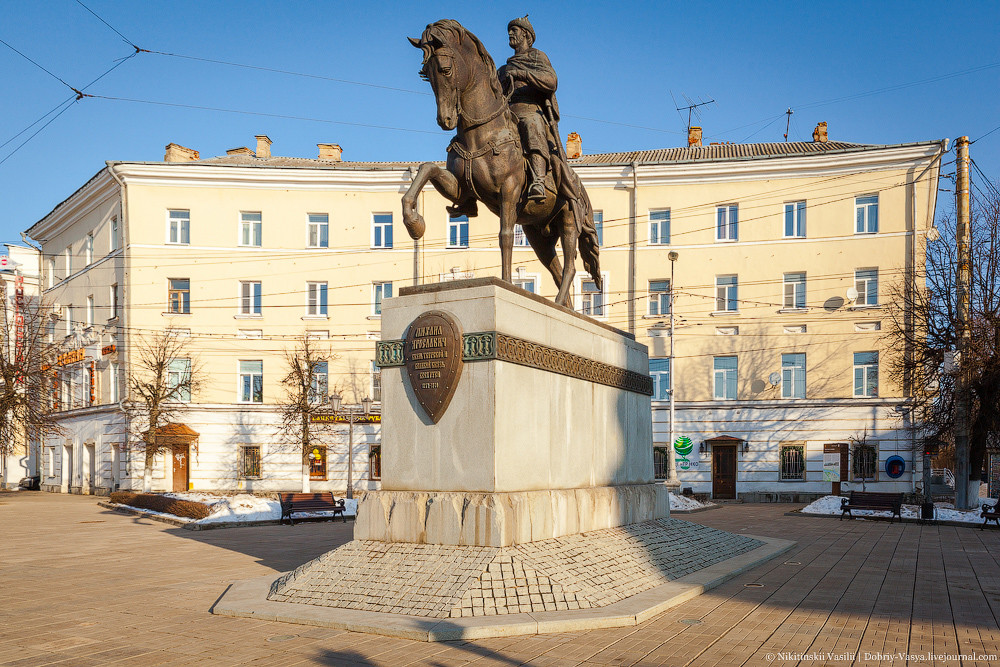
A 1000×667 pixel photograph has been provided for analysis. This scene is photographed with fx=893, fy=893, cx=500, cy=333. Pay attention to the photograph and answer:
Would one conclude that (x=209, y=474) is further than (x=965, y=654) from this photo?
Yes

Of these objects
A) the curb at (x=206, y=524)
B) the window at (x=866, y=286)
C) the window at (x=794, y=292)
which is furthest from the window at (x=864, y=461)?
the curb at (x=206, y=524)

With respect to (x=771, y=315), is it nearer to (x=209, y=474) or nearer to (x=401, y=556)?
(x=209, y=474)

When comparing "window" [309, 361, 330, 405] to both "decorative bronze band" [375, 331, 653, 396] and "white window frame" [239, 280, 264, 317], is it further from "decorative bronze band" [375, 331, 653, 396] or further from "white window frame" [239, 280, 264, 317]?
"decorative bronze band" [375, 331, 653, 396]

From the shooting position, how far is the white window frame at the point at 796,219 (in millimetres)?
37562

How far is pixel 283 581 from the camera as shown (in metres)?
9.48

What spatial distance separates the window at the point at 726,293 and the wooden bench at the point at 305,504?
66.2 ft

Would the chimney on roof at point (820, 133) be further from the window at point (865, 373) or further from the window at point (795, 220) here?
the window at point (865, 373)

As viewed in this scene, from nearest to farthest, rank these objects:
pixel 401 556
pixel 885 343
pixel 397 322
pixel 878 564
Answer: pixel 401 556
pixel 397 322
pixel 878 564
pixel 885 343

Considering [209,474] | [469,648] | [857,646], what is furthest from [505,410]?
[209,474]

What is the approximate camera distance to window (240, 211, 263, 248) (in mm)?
39906

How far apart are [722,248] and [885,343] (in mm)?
7587

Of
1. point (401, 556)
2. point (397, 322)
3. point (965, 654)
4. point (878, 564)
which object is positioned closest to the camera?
point (965, 654)

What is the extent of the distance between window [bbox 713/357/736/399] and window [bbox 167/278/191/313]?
2330cm

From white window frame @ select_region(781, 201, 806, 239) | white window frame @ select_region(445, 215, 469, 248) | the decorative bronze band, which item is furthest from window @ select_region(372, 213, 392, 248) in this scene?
the decorative bronze band
